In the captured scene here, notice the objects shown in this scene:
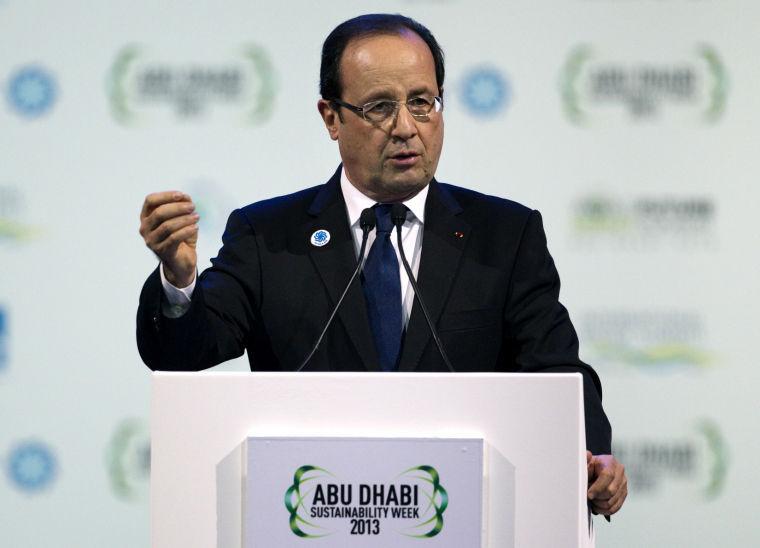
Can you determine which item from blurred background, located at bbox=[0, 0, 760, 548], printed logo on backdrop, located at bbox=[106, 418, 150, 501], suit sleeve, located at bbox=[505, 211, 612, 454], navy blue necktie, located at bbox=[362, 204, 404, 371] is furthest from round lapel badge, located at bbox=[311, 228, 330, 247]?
printed logo on backdrop, located at bbox=[106, 418, 150, 501]

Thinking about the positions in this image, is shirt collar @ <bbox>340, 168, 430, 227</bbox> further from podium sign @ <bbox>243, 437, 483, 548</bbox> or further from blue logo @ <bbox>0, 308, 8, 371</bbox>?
blue logo @ <bbox>0, 308, 8, 371</bbox>

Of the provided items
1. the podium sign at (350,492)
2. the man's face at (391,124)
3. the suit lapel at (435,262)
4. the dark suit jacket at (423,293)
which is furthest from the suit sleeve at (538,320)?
the podium sign at (350,492)

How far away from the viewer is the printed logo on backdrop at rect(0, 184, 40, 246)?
3.12 m

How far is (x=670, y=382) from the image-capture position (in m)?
3.11

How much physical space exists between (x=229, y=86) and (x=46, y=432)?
1069 mm

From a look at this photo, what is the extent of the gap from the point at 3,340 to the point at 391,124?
1503 millimetres

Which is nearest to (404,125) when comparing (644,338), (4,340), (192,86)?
(192,86)

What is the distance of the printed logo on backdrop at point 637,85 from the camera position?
310 cm

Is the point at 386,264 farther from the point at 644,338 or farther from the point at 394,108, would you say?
the point at 644,338

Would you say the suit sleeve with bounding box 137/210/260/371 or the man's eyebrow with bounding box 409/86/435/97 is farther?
the man's eyebrow with bounding box 409/86/435/97

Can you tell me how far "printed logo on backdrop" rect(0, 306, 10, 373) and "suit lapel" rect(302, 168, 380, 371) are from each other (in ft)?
4.10

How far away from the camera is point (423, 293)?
2059 mm

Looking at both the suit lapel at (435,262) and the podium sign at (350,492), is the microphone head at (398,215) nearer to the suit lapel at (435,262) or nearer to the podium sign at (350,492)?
the suit lapel at (435,262)

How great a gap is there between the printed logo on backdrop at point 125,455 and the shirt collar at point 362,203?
1175 mm
